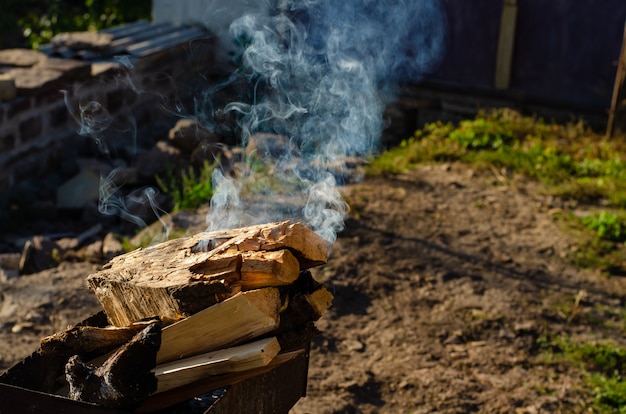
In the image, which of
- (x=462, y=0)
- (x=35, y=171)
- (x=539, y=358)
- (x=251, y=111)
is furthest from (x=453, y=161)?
(x=35, y=171)

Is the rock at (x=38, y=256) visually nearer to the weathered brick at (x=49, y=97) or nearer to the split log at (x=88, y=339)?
the weathered brick at (x=49, y=97)

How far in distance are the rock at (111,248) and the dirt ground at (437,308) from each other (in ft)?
0.65

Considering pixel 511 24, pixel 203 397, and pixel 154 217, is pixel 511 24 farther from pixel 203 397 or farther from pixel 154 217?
pixel 203 397

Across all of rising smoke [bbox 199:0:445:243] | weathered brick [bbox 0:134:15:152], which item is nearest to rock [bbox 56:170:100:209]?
weathered brick [bbox 0:134:15:152]

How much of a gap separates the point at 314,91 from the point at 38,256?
2.42 m

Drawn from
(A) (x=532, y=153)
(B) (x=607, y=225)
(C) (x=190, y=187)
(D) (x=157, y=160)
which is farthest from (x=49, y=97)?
(B) (x=607, y=225)

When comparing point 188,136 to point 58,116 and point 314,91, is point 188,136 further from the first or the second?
point 314,91

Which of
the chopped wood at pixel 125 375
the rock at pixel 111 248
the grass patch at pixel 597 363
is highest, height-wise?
the chopped wood at pixel 125 375

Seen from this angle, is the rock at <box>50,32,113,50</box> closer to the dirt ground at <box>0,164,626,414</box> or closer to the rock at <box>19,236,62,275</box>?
the rock at <box>19,236,62,275</box>

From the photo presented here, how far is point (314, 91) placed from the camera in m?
6.13

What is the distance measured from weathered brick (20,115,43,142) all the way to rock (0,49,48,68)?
780mm

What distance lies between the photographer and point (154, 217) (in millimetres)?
6398

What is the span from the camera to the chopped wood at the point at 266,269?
2.52m

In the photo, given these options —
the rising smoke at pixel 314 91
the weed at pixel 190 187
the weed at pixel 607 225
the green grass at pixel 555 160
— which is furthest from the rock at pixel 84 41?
the weed at pixel 607 225
